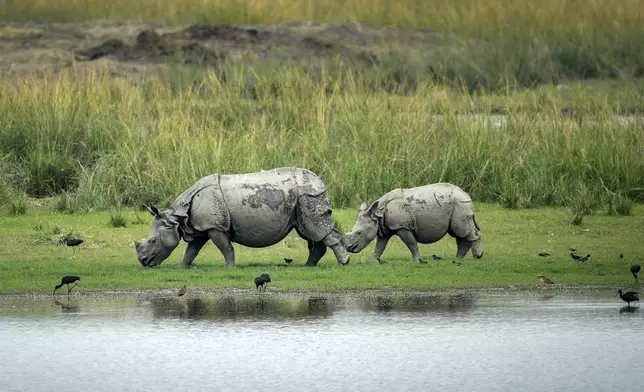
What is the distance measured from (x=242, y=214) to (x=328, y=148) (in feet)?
20.3

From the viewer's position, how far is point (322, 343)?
10406mm

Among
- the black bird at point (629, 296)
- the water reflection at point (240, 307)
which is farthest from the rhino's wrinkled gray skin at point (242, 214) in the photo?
the black bird at point (629, 296)

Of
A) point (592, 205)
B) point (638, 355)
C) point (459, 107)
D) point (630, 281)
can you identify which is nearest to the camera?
point (638, 355)

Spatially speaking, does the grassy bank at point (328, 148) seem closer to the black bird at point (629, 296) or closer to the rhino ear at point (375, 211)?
the rhino ear at point (375, 211)

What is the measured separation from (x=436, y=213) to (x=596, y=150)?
5940 millimetres

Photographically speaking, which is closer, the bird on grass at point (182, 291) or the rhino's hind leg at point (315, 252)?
the bird on grass at point (182, 291)

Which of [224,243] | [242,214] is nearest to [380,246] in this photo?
[242,214]

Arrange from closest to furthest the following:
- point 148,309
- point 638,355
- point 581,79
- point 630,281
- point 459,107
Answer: point 638,355
point 148,309
point 630,281
point 459,107
point 581,79

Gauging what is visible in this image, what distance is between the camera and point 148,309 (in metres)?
11.9

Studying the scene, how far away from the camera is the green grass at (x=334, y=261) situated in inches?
517

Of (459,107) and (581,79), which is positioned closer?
(459,107)

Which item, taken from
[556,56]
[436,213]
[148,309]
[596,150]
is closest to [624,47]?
[556,56]

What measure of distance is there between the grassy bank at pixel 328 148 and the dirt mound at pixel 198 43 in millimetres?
10754

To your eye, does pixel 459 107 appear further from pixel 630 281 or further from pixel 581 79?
pixel 581 79
